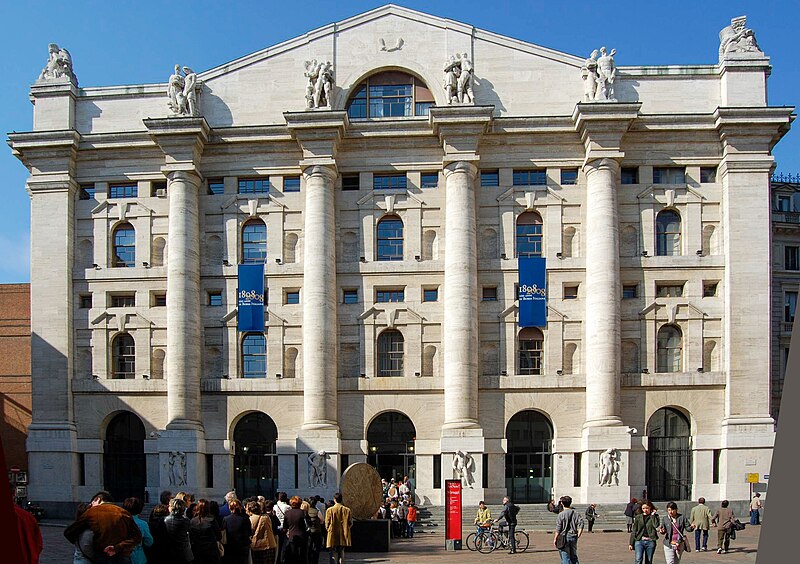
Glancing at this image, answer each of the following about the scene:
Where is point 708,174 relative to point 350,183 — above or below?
above

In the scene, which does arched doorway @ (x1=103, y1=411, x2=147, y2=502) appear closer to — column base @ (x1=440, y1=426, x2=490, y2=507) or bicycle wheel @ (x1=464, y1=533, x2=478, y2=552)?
column base @ (x1=440, y1=426, x2=490, y2=507)

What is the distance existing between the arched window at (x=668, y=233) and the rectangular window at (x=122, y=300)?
1103 inches

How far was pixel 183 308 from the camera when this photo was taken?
153ft

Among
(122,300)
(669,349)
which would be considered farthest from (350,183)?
(669,349)

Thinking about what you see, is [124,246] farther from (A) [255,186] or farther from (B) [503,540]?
(B) [503,540]

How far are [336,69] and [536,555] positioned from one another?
28990 mm

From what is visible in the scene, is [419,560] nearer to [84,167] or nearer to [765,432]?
[765,432]

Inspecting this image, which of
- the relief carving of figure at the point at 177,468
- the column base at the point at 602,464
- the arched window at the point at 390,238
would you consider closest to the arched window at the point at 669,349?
the column base at the point at 602,464

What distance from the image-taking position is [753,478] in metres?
43.7

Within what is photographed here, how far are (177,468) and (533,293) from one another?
66.0 ft

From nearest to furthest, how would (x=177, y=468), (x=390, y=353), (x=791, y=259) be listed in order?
(x=177, y=468)
(x=390, y=353)
(x=791, y=259)

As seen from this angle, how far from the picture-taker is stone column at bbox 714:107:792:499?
145ft

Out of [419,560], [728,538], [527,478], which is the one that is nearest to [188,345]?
[527,478]

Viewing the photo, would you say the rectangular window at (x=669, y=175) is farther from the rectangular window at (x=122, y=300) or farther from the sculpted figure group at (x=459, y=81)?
the rectangular window at (x=122, y=300)
